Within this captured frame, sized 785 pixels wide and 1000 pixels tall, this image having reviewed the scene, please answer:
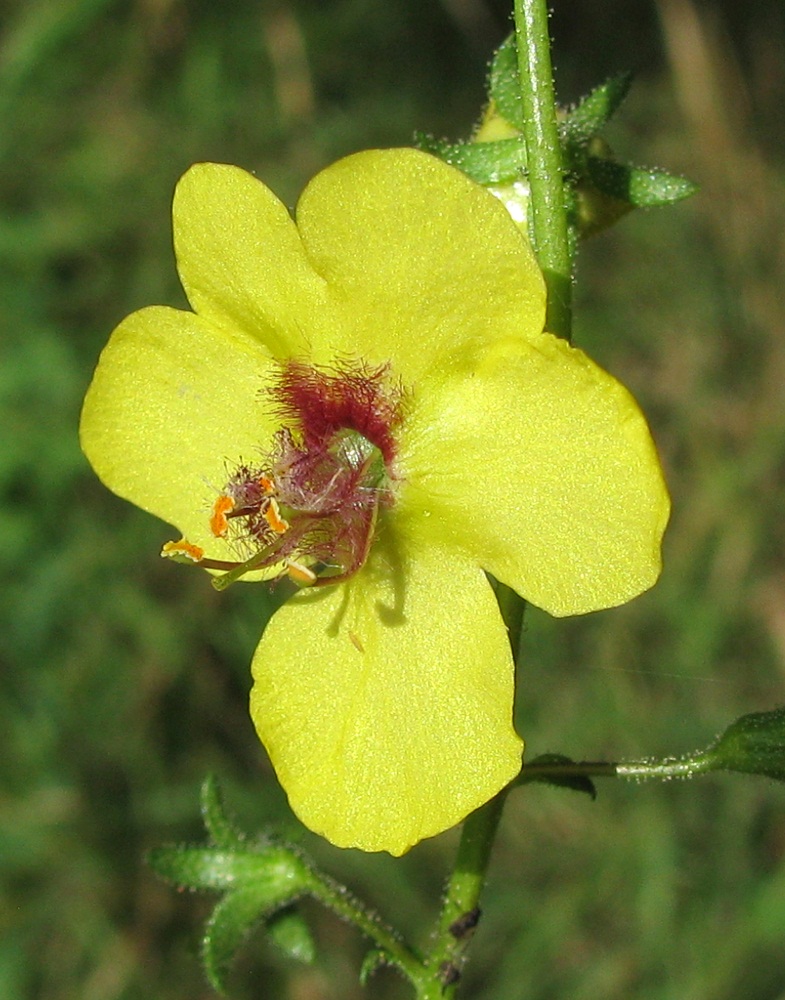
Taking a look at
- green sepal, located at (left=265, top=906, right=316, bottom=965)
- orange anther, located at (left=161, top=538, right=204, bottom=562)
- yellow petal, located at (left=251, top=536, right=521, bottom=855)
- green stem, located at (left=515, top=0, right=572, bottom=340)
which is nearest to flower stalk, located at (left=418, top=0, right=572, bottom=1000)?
green stem, located at (left=515, top=0, right=572, bottom=340)

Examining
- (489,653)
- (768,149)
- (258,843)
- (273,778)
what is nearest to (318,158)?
(768,149)

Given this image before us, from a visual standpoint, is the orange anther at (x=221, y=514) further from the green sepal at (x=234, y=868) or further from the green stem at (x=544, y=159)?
the green sepal at (x=234, y=868)

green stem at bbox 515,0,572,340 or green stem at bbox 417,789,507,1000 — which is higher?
green stem at bbox 515,0,572,340

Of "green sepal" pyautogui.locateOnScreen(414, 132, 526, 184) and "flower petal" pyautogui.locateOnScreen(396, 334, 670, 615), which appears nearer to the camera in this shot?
"flower petal" pyautogui.locateOnScreen(396, 334, 670, 615)

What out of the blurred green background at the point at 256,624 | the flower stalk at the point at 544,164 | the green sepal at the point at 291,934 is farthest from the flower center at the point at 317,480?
the blurred green background at the point at 256,624

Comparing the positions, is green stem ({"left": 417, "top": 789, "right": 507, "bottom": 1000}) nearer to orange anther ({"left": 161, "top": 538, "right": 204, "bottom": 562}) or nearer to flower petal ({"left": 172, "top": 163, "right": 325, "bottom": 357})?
orange anther ({"left": 161, "top": 538, "right": 204, "bottom": 562})

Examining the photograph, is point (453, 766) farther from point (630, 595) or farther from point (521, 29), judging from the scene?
point (521, 29)

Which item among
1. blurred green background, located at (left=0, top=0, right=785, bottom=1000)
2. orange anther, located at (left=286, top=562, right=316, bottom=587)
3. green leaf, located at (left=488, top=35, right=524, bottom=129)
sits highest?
green leaf, located at (left=488, top=35, right=524, bottom=129)
